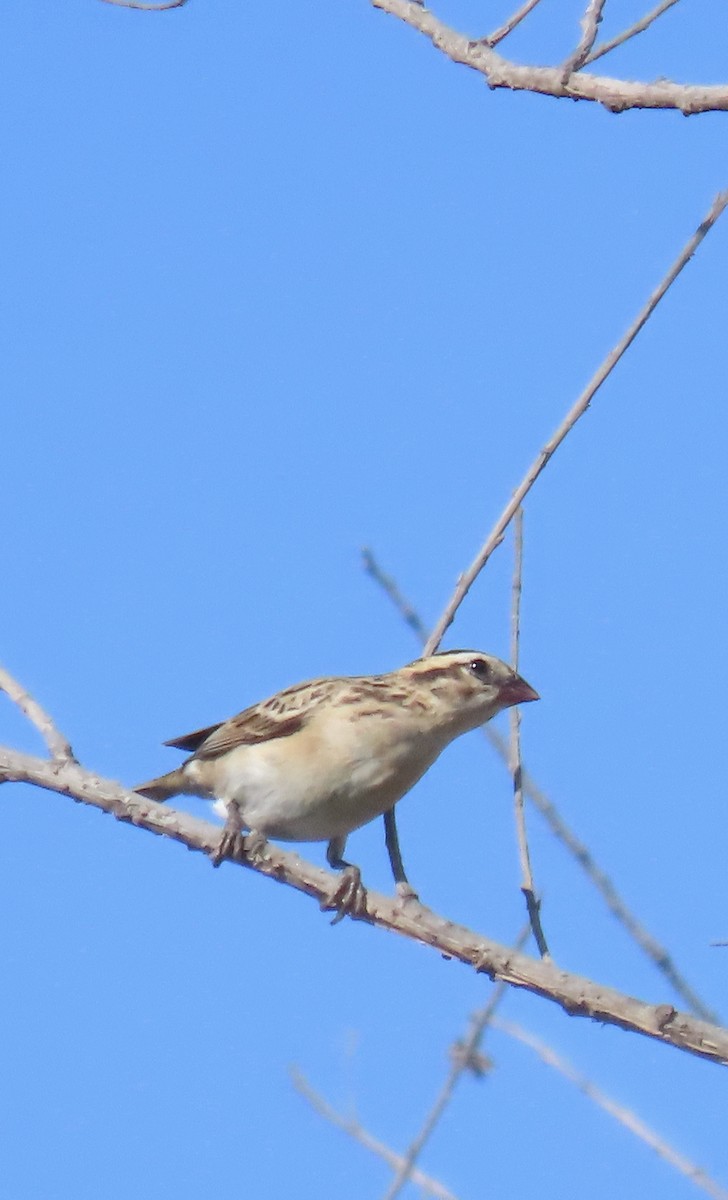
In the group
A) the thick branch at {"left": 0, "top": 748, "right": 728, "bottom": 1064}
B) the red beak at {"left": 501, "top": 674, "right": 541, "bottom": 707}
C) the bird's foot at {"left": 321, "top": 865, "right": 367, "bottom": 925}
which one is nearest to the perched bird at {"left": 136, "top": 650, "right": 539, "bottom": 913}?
the red beak at {"left": 501, "top": 674, "right": 541, "bottom": 707}

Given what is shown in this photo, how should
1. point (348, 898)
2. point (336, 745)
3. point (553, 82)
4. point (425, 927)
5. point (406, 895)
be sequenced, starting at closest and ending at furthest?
point (553, 82)
point (425, 927)
point (406, 895)
point (348, 898)
point (336, 745)

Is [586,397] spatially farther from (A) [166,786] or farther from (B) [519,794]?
(A) [166,786]

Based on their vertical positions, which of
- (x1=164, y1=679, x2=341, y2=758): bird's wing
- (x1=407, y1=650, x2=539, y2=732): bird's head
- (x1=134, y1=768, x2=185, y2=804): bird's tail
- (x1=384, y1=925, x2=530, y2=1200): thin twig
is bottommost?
(x1=384, y1=925, x2=530, y2=1200): thin twig

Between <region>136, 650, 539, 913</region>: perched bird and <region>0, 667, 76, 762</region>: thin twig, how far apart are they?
1674 mm

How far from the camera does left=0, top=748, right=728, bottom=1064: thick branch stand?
3779mm

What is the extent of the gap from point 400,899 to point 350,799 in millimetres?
1849

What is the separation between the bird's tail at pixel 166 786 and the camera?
23.8ft

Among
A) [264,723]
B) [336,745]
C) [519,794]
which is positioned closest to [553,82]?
[519,794]

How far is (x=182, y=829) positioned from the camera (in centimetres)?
502

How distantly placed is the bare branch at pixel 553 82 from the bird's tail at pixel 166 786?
3.70 m

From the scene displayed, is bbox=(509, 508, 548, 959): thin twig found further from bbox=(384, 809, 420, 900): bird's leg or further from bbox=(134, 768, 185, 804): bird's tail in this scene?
bbox=(134, 768, 185, 804): bird's tail

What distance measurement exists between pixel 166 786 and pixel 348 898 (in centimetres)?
220

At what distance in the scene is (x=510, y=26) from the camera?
180 inches

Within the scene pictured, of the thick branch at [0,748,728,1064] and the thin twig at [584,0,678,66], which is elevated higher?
the thin twig at [584,0,678,66]
